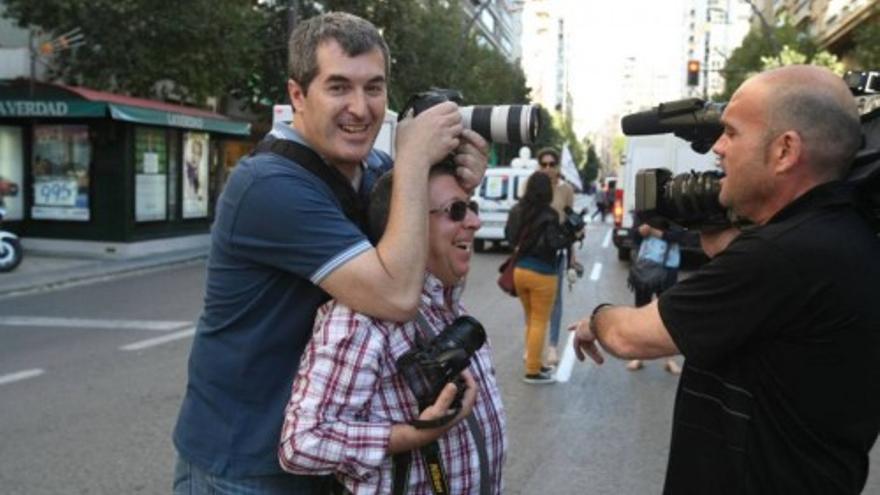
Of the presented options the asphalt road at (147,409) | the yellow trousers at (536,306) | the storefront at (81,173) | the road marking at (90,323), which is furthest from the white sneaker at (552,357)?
the storefront at (81,173)

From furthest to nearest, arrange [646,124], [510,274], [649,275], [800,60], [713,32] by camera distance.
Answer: [713,32], [800,60], [649,275], [510,274], [646,124]

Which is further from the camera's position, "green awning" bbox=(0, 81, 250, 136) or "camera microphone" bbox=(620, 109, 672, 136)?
"green awning" bbox=(0, 81, 250, 136)

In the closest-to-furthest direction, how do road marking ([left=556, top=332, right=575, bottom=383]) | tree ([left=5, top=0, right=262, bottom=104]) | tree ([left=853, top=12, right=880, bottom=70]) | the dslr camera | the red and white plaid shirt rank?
the red and white plaid shirt → the dslr camera → road marking ([left=556, top=332, right=575, bottom=383]) → tree ([left=5, top=0, right=262, bottom=104]) → tree ([left=853, top=12, right=880, bottom=70])

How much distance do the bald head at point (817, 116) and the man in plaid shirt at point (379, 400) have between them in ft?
2.24

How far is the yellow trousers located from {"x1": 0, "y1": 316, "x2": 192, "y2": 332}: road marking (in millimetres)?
4150

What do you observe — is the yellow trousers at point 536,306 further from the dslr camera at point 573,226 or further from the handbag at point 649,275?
the handbag at point 649,275

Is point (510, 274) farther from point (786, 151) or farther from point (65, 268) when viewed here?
point (65, 268)

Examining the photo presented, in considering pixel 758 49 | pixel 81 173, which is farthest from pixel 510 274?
pixel 758 49

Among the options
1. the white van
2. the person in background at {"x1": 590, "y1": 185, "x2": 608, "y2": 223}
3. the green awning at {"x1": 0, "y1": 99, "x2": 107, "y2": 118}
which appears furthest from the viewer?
the person in background at {"x1": 590, "y1": 185, "x2": 608, "y2": 223}

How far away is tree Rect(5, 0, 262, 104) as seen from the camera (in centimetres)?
1570

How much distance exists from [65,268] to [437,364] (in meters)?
13.9

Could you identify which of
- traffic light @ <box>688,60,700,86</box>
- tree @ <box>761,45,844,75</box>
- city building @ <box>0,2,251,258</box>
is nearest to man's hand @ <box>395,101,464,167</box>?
city building @ <box>0,2,251,258</box>

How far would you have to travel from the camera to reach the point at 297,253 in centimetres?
171

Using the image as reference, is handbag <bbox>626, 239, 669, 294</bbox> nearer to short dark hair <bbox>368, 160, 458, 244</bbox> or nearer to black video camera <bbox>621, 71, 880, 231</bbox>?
black video camera <bbox>621, 71, 880, 231</bbox>
